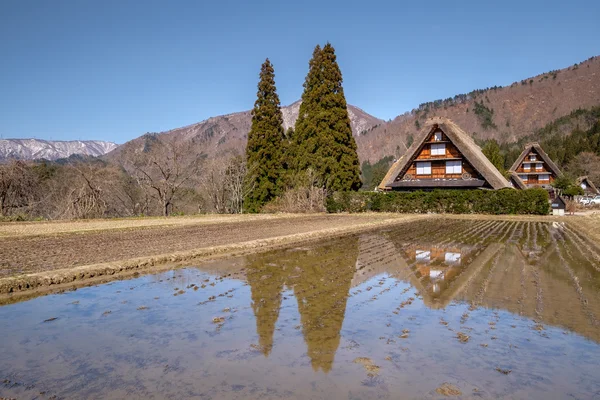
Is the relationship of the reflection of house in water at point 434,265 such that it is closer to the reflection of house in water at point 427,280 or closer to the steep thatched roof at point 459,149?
the reflection of house in water at point 427,280

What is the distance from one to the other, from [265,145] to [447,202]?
13257 mm

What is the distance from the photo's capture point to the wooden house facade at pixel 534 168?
50281 mm

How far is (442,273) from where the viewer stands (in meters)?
8.32

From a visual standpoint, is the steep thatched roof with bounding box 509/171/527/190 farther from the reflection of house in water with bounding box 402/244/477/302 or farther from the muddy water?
the muddy water

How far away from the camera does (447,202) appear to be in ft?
88.7

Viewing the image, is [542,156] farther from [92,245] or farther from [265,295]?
[265,295]

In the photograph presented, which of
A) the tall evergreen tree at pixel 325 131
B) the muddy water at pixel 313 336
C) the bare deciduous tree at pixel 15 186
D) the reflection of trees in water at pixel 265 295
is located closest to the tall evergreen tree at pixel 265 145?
the tall evergreen tree at pixel 325 131

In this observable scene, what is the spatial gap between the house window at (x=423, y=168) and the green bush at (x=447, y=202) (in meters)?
4.58

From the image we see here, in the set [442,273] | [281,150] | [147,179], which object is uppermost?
[281,150]

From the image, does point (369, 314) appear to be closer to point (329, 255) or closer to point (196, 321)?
point (196, 321)

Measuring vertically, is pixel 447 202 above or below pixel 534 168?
below

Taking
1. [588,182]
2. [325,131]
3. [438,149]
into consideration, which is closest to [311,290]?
[325,131]

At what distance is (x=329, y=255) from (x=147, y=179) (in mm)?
22198

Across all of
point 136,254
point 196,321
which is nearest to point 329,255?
point 136,254
